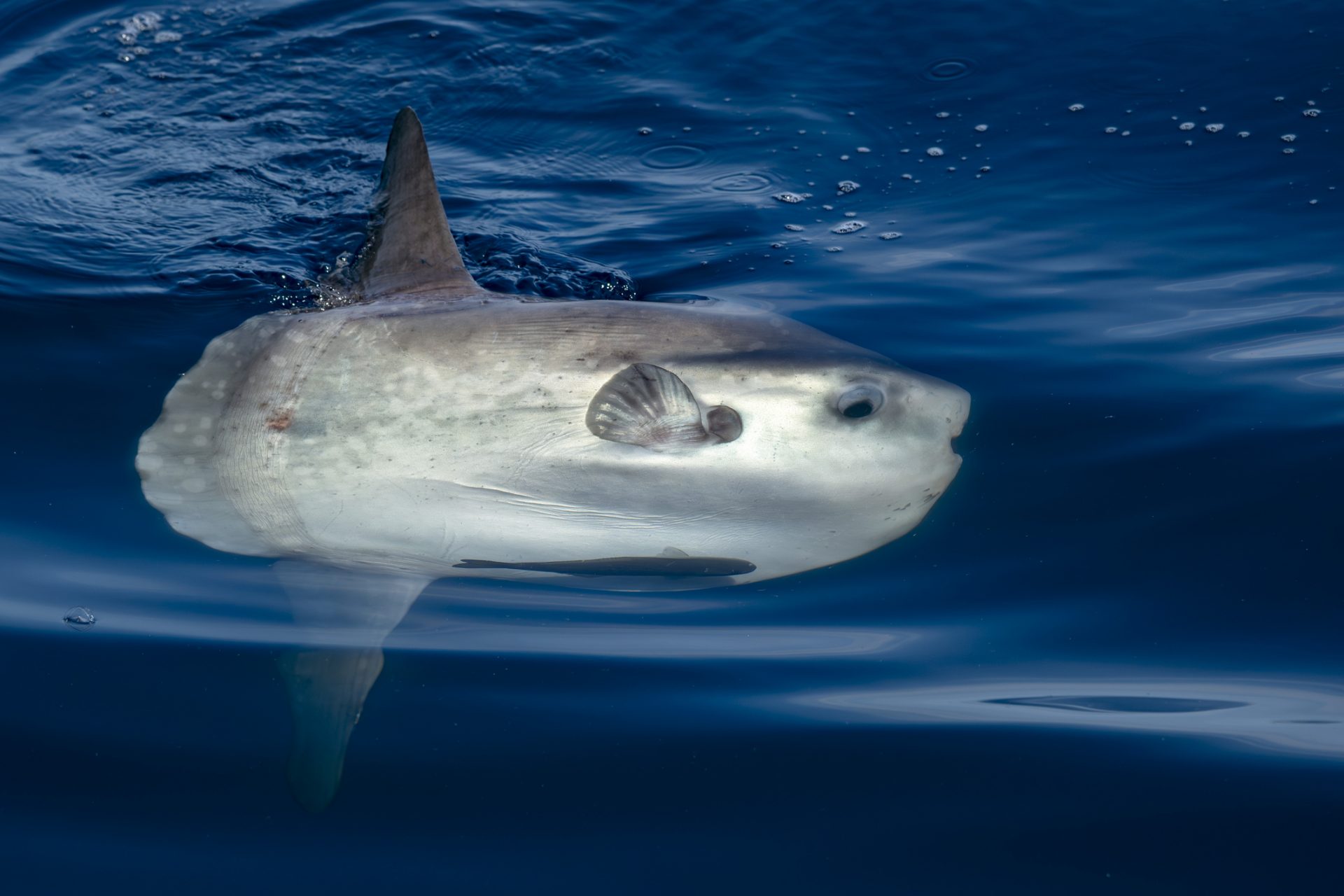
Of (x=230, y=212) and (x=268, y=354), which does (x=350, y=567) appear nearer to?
(x=268, y=354)

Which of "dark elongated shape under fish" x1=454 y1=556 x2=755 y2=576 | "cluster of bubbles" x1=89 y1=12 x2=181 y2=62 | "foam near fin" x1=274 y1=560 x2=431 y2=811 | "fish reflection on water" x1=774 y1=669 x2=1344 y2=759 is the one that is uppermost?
"cluster of bubbles" x1=89 y1=12 x2=181 y2=62

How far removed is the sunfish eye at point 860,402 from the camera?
3338mm

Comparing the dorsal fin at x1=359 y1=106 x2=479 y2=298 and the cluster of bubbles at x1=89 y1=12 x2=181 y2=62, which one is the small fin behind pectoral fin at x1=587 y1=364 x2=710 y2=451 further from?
the cluster of bubbles at x1=89 y1=12 x2=181 y2=62

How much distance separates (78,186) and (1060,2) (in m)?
6.71

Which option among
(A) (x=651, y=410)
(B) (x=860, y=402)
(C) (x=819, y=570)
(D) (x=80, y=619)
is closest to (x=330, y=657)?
(D) (x=80, y=619)

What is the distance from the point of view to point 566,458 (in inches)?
133

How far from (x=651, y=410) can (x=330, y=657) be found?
1.09 m

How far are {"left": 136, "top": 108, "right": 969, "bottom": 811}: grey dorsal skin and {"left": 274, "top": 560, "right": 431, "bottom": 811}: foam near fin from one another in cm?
1

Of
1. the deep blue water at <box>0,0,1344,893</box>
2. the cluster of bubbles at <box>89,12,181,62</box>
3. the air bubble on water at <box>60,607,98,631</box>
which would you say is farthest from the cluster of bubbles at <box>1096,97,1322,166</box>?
the cluster of bubbles at <box>89,12,181,62</box>

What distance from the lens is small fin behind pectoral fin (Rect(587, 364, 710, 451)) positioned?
323 cm

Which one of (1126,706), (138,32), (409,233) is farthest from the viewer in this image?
(138,32)

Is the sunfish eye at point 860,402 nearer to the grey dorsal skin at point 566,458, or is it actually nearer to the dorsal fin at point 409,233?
the grey dorsal skin at point 566,458

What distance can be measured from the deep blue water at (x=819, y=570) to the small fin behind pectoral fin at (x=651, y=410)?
472 millimetres

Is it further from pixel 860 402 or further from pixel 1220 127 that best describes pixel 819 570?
pixel 1220 127
